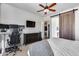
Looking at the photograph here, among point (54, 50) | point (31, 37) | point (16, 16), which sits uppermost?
point (16, 16)

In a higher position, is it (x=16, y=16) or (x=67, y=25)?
(x=16, y=16)

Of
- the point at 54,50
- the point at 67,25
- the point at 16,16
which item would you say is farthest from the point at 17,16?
the point at 54,50

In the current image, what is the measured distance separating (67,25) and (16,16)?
255 centimetres

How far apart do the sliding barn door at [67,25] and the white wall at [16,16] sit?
1.19 m

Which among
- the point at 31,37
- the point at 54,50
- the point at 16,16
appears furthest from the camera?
the point at 31,37

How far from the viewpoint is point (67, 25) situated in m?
4.17

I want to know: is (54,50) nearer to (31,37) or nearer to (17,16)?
(17,16)

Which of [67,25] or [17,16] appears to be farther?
[67,25]

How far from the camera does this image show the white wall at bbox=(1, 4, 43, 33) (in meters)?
3.31

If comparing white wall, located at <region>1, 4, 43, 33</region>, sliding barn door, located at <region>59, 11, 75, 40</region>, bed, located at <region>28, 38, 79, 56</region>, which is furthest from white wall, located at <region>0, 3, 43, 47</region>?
bed, located at <region>28, 38, 79, 56</region>

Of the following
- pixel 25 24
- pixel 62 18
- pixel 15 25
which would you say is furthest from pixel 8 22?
pixel 62 18

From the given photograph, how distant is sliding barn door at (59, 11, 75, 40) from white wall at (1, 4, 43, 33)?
1192 mm

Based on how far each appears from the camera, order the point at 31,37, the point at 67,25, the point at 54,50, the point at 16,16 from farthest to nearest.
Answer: the point at 31,37 < the point at 67,25 < the point at 16,16 < the point at 54,50

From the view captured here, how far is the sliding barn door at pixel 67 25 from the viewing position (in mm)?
3912
